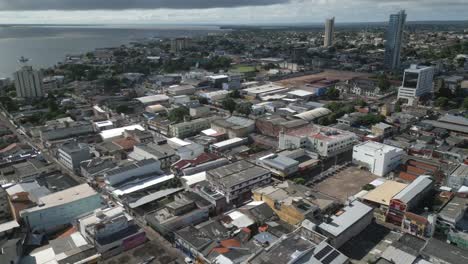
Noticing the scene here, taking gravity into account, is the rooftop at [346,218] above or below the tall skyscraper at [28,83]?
below

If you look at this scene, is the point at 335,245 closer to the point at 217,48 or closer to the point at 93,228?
the point at 93,228

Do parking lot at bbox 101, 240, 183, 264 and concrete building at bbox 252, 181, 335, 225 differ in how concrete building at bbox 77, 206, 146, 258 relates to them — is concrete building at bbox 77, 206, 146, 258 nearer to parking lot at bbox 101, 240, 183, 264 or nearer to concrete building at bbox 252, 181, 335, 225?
parking lot at bbox 101, 240, 183, 264

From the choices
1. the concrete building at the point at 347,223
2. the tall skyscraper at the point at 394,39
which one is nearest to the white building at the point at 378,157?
the concrete building at the point at 347,223

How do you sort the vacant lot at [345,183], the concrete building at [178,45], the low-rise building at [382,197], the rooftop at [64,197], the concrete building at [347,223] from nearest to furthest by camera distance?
the concrete building at [347,223] → the rooftop at [64,197] → the low-rise building at [382,197] → the vacant lot at [345,183] → the concrete building at [178,45]

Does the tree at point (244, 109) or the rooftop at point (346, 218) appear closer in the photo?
the rooftop at point (346, 218)

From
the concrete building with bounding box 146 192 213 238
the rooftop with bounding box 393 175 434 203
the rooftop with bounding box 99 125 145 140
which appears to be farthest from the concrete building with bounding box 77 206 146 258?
the rooftop with bounding box 99 125 145 140

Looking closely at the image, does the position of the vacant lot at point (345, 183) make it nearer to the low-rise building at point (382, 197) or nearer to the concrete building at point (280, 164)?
the low-rise building at point (382, 197)

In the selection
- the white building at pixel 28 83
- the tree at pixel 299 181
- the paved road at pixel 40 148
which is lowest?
the paved road at pixel 40 148
